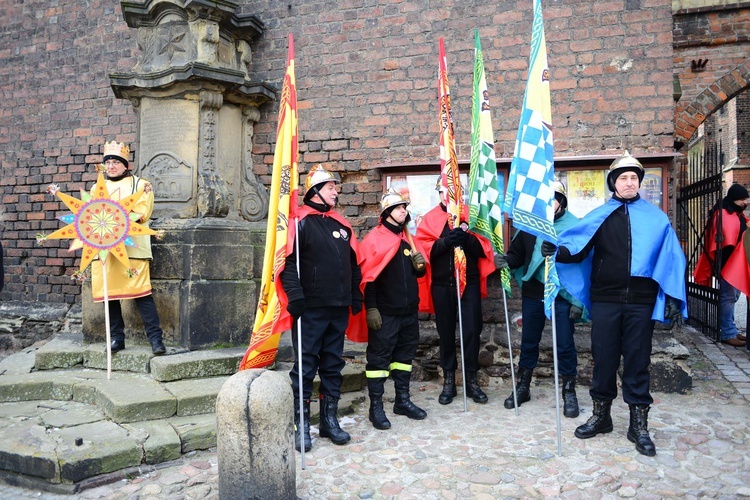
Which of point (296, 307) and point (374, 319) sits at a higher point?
point (296, 307)

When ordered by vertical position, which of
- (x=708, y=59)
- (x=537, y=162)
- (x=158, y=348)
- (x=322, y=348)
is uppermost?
(x=708, y=59)

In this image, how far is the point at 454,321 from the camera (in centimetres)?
501

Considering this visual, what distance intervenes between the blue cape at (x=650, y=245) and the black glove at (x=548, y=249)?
145mm

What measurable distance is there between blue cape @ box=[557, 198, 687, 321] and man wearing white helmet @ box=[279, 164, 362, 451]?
1.65 metres

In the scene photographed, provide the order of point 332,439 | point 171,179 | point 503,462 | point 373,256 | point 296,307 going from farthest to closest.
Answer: point 171,179, point 373,256, point 332,439, point 296,307, point 503,462

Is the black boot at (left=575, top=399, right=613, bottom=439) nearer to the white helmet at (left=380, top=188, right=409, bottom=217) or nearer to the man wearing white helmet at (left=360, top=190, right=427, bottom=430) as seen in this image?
the man wearing white helmet at (left=360, top=190, right=427, bottom=430)

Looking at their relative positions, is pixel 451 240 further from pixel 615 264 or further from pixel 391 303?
pixel 615 264

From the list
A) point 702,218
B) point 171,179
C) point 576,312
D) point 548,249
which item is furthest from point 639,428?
point 702,218

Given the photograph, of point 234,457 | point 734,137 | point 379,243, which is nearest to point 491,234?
point 379,243

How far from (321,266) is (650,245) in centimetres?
228

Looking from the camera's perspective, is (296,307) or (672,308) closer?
(296,307)

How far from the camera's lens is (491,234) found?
4902 mm

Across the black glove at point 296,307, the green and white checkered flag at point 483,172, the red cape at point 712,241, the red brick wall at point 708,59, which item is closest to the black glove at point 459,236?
the green and white checkered flag at point 483,172

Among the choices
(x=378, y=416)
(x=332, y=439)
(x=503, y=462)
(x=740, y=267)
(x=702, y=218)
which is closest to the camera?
(x=503, y=462)
